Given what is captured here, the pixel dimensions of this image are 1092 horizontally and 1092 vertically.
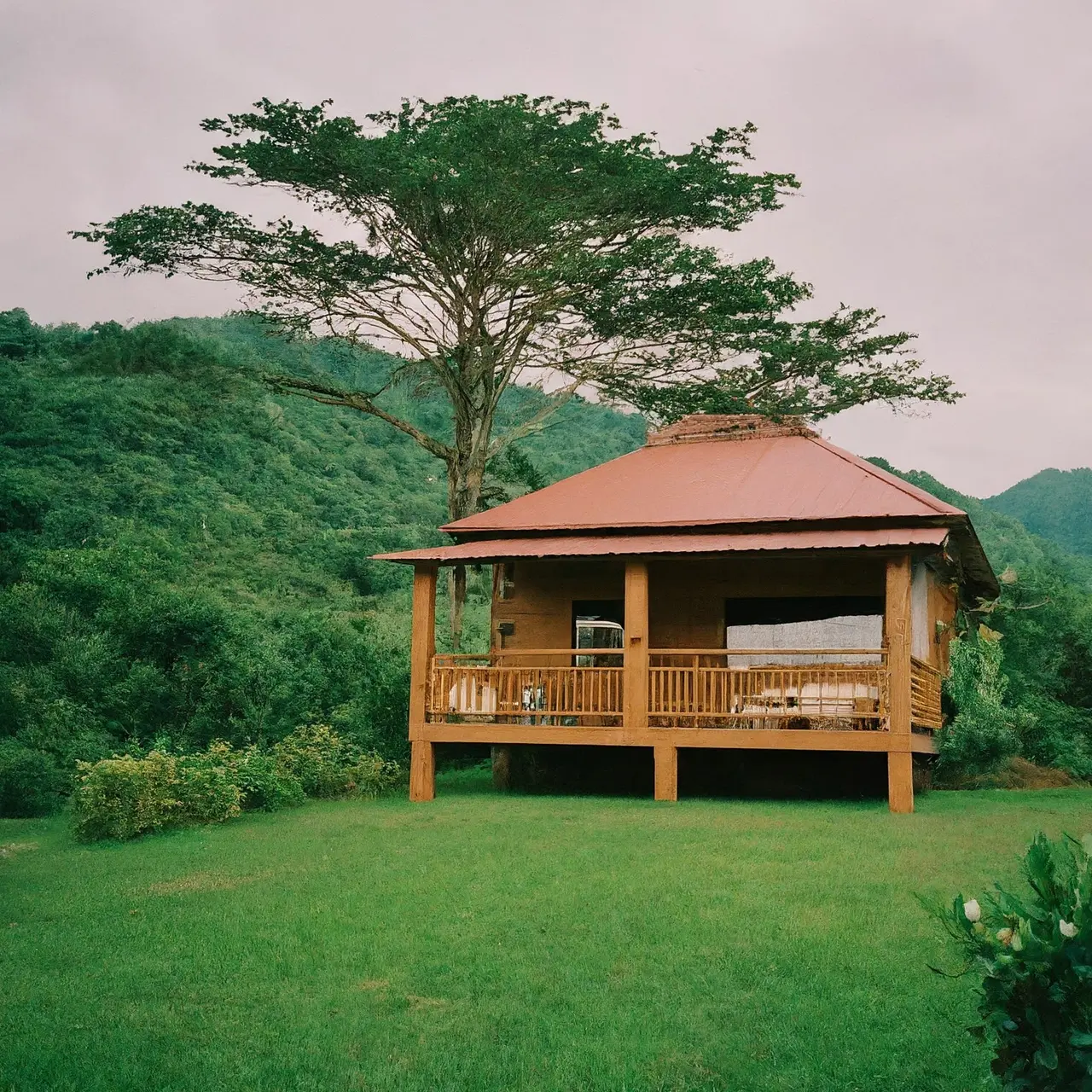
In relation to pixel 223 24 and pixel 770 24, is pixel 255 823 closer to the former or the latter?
pixel 770 24

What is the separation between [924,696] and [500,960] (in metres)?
10.8

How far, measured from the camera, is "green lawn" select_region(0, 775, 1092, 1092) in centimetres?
621

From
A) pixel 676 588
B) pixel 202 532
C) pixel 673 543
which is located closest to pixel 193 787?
pixel 673 543

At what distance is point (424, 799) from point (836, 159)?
15736 millimetres

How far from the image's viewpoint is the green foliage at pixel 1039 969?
435 cm

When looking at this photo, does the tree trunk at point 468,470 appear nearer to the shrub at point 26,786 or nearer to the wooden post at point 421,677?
the wooden post at point 421,677

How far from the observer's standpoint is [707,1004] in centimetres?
705

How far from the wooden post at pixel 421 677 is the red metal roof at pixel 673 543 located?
1.63 ft

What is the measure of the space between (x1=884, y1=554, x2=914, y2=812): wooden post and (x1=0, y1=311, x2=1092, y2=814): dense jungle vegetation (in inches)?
168

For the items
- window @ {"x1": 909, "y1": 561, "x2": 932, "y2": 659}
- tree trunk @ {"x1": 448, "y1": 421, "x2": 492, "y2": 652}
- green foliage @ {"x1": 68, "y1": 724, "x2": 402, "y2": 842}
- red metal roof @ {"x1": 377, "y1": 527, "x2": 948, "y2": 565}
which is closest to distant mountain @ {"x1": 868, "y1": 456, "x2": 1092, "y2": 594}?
tree trunk @ {"x1": 448, "y1": 421, "x2": 492, "y2": 652}

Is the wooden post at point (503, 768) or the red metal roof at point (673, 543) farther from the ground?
the red metal roof at point (673, 543)

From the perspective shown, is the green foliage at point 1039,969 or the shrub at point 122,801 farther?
the shrub at point 122,801

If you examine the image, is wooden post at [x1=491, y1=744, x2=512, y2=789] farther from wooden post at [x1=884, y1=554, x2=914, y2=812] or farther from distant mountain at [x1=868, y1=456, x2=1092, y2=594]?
distant mountain at [x1=868, y1=456, x2=1092, y2=594]

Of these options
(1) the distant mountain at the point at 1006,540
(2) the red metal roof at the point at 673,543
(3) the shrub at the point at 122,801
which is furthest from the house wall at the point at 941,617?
(1) the distant mountain at the point at 1006,540
